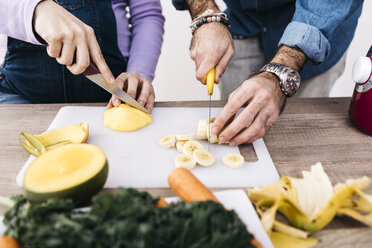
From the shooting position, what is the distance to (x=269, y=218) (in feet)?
2.35

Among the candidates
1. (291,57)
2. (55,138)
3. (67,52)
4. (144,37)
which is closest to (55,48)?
(67,52)

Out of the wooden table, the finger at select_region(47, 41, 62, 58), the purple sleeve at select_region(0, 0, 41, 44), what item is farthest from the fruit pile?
the purple sleeve at select_region(0, 0, 41, 44)

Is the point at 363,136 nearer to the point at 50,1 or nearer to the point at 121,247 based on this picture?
the point at 121,247

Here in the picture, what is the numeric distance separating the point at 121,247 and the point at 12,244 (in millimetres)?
230

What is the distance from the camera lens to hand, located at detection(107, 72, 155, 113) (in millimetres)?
1272

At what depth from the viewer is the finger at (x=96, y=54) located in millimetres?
1007

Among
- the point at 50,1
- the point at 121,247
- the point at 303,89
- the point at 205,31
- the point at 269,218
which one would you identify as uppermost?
the point at 50,1

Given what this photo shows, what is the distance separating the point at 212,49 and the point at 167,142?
415mm

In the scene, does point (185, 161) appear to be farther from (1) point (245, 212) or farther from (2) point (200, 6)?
(2) point (200, 6)

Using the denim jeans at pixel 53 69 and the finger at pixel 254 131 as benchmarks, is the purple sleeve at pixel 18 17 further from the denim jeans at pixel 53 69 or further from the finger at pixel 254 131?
the finger at pixel 254 131

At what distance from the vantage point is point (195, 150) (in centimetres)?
100

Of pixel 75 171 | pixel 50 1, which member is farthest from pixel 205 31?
pixel 75 171

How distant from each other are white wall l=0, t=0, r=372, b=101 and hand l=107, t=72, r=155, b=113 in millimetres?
1745

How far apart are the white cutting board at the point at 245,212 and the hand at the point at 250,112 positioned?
0.29m
